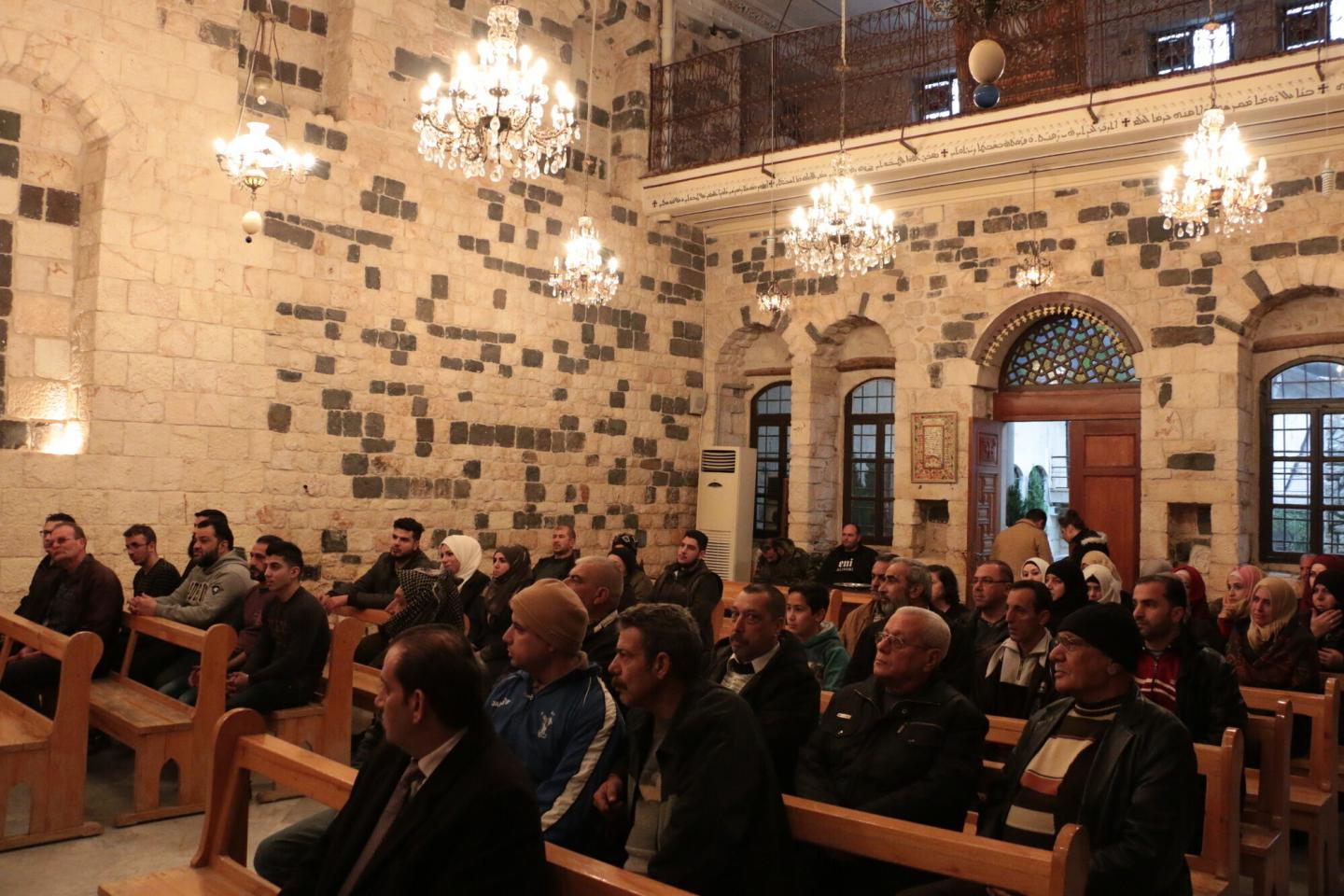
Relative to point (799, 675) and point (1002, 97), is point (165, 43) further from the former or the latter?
point (799, 675)

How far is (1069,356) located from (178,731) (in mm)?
8720

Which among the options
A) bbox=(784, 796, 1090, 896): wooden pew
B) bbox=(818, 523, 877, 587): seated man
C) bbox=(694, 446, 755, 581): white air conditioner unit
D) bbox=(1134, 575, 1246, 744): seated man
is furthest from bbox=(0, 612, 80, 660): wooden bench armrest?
bbox=(694, 446, 755, 581): white air conditioner unit

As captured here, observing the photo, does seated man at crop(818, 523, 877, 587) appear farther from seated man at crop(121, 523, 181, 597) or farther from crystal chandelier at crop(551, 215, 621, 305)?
seated man at crop(121, 523, 181, 597)

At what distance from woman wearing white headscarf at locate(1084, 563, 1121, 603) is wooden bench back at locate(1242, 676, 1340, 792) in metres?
1.29

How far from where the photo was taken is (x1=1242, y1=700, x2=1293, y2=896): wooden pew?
3.66 meters

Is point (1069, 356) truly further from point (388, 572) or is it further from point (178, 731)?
point (178, 731)

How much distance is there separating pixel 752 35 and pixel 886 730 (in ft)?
38.2

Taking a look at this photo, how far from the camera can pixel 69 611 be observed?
5449 mm

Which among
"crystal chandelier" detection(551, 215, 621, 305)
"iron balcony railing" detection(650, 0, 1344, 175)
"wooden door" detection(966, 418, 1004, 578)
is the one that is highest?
"iron balcony railing" detection(650, 0, 1344, 175)

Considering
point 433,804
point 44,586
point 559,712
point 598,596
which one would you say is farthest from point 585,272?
point 433,804

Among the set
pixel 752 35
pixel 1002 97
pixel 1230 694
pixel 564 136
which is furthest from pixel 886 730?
pixel 752 35

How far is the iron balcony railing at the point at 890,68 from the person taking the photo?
368 inches

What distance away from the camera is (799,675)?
3291mm

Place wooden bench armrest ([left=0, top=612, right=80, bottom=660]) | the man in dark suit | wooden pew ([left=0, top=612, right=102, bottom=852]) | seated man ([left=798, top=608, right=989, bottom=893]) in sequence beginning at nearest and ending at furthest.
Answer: the man in dark suit → seated man ([left=798, top=608, right=989, bottom=893]) → wooden pew ([left=0, top=612, right=102, bottom=852]) → wooden bench armrest ([left=0, top=612, right=80, bottom=660])
